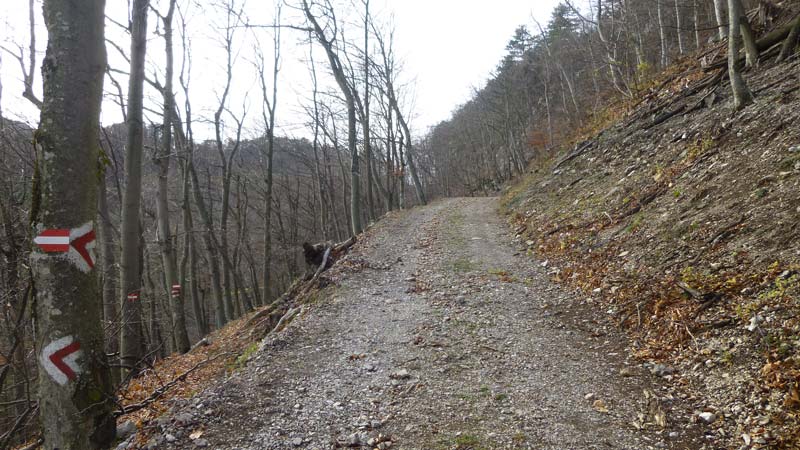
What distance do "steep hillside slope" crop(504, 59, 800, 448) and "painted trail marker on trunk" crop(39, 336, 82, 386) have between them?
15.4 feet

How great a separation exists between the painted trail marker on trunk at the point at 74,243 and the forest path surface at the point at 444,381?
5.47ft

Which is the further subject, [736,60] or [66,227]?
[736,60]

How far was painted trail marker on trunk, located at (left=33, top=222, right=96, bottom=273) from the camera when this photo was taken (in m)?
3.20

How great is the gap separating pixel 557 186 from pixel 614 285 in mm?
7660

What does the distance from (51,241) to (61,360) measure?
0.87 m

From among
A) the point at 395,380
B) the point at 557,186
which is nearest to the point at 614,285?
the point at 395,380

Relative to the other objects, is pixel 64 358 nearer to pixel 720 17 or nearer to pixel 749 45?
pixel 749 45

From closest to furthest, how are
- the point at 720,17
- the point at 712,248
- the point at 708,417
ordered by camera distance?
the point at 708,417 < the point at 712,248 < the point at 720,17

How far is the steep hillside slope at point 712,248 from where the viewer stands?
11.2 ft

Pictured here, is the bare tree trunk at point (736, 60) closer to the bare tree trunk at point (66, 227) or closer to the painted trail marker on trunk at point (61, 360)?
the bare tree trunk at point (66, 227)

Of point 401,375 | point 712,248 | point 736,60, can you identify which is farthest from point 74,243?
point 736,60

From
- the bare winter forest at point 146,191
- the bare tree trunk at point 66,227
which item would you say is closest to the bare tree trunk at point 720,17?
the bare winter forest at point 146,191

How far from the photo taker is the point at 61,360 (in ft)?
10.6

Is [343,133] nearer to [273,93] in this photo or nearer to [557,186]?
[273,93]
